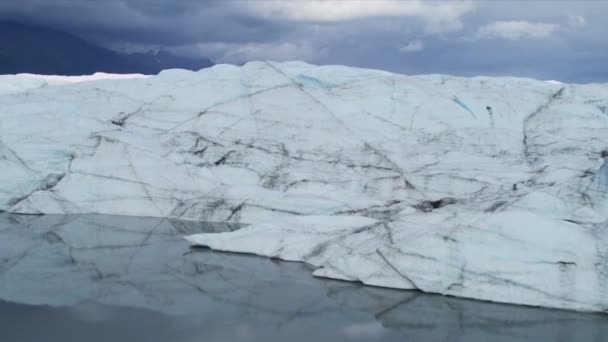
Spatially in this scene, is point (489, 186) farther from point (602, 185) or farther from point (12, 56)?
point (12, 56)

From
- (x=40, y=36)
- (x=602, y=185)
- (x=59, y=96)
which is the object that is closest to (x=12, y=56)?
(x=40, y=36)

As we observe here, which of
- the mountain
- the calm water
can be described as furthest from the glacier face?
the mountain

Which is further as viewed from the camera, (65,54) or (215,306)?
→ (65,54)

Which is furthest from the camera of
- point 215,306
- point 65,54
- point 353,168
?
point 65,54

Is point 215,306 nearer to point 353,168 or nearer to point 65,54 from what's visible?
point 353,168

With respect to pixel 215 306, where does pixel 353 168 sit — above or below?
above

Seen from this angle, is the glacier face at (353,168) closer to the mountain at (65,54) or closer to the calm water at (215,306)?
the calm water at (215,306)

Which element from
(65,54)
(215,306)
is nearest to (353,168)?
(215,306)
